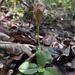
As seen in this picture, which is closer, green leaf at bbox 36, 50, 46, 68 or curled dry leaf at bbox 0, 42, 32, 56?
green leaf at bbox 36, 50, 46, 68

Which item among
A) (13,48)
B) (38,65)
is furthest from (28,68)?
(13,48)

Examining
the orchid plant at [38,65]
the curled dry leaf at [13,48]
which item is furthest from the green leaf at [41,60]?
the curled dry leaf at [13,48]

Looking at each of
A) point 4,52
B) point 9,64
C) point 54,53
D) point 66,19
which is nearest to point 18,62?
point 9,64

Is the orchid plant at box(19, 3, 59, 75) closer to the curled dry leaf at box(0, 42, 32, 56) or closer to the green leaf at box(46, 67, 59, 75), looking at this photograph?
the green leaf at box(46, 67, 59, 75)

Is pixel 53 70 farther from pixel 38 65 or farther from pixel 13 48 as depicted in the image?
pixel 13 48

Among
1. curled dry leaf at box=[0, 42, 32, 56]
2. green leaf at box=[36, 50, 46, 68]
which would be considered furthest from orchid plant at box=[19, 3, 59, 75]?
curled dry leaf at box=[0, 42, 32, 56]

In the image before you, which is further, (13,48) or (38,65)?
(13,48)

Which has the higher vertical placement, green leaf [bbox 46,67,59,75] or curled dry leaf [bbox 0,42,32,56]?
curled dry leaf [bbox 0,42,32,56]

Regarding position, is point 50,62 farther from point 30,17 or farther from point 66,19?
point 66,19
